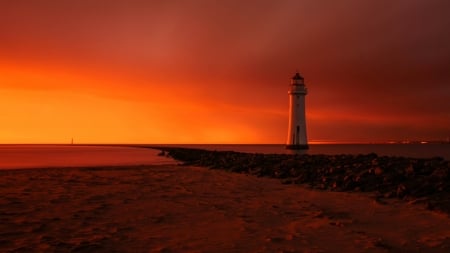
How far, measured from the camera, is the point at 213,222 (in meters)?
7.30

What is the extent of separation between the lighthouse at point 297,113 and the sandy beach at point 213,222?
45370 mm

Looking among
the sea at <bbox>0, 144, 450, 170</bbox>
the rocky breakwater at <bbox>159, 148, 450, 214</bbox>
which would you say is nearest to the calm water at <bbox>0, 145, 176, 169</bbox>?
the sea at <bbox>0, 144, 450, 170</bbox>

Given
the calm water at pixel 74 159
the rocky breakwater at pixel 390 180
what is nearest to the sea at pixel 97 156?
the calm water at pixel 74 159

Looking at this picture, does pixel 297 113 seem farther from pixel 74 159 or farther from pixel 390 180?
pixel 390 180

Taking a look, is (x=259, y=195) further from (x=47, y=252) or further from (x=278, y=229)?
(x=47, y=252)

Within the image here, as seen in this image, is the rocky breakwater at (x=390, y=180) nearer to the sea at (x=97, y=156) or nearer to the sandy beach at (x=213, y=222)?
the sandy beach at (x=213, y=222)

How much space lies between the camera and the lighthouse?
184 ft

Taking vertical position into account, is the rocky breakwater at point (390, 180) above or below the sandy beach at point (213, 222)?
above

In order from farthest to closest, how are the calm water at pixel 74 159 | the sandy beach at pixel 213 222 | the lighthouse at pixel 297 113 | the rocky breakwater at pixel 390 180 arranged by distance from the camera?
the lighthouse at pixel 297 113, the calm water at pixel 74 159, the rocky breakwater at pixel 390 180, the sandy beach at pixel 213 222

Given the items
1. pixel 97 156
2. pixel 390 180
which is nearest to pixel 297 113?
pixel 97 156

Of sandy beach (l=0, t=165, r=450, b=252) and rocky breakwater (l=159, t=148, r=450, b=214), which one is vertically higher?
rocky breakwater (l=159, t=148, r=450, b=214)

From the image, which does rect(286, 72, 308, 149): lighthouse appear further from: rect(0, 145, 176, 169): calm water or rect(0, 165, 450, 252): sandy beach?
rect(0, 165, 450, 252): sandy beach

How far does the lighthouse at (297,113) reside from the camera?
184ft

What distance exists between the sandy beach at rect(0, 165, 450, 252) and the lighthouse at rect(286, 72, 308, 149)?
149 feet
